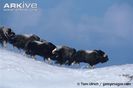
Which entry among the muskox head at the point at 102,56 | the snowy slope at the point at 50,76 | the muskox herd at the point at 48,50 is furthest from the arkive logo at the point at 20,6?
the muskox head at the point at 102,56

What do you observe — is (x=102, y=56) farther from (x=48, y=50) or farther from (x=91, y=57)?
(x=48, y=50)

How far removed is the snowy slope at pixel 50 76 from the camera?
3311 mm

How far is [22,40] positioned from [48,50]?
0.16 meters

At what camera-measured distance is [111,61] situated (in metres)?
3.42

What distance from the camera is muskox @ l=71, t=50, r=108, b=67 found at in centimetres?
342

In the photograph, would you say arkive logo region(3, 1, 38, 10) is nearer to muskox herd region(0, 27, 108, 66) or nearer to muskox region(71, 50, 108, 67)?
muskox herd region(0, 27, 108, 66)

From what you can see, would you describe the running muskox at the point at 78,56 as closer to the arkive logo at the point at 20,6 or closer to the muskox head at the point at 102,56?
the muskox head at the point at 102,56

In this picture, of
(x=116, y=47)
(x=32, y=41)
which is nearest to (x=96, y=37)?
(x=116, y=47)

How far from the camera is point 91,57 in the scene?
3.47 metres

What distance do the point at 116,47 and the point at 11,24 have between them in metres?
0.61

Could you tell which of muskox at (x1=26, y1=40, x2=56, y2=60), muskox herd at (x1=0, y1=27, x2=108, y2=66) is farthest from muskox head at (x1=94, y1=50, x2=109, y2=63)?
muskox at (x1=26, y1=40, x2=56, y2=60)

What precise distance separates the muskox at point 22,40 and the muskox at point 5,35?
1.0 inches

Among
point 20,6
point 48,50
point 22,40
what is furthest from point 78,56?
point 20,6

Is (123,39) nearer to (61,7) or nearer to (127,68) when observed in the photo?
(127,68)
